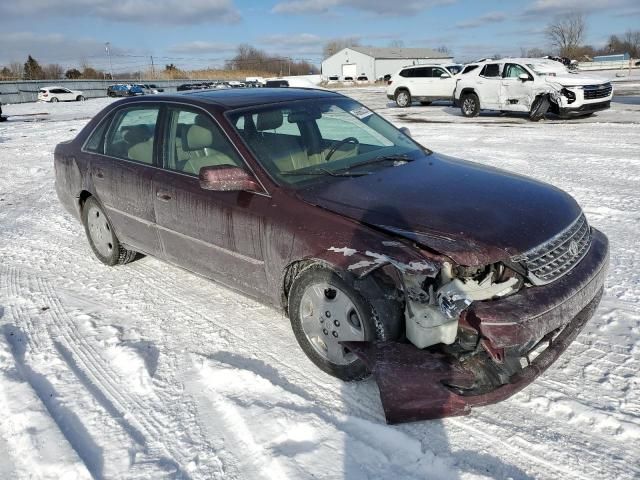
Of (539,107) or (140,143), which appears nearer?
(140,143)

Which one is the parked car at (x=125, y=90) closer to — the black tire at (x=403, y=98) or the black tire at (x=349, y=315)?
the black tire at (x=403, y=98)

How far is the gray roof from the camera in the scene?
8518cm

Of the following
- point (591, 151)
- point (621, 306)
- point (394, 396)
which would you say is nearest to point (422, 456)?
point (394, 396)

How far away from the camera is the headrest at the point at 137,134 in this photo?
444 centimetres

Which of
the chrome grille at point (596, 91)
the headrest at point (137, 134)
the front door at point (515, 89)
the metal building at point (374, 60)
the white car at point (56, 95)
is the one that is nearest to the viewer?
the headrest at point (137, 134)

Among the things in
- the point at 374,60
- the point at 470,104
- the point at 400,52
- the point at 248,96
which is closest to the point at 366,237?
the point at 248,96

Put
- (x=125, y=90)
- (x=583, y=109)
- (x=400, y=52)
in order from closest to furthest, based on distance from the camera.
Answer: (x=583, y=109) < (x=125, y=90) < (x=400, y=52)

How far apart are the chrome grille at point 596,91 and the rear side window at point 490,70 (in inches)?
114

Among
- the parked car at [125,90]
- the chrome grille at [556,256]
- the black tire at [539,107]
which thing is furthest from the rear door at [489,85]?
the parked car at [125,90]

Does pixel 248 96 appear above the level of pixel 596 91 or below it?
below

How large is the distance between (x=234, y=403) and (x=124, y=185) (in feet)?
7.94

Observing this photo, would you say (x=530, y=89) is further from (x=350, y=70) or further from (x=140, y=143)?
(x=350, y=70)

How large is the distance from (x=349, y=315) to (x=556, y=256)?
1.17 m

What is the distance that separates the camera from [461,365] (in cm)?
266
